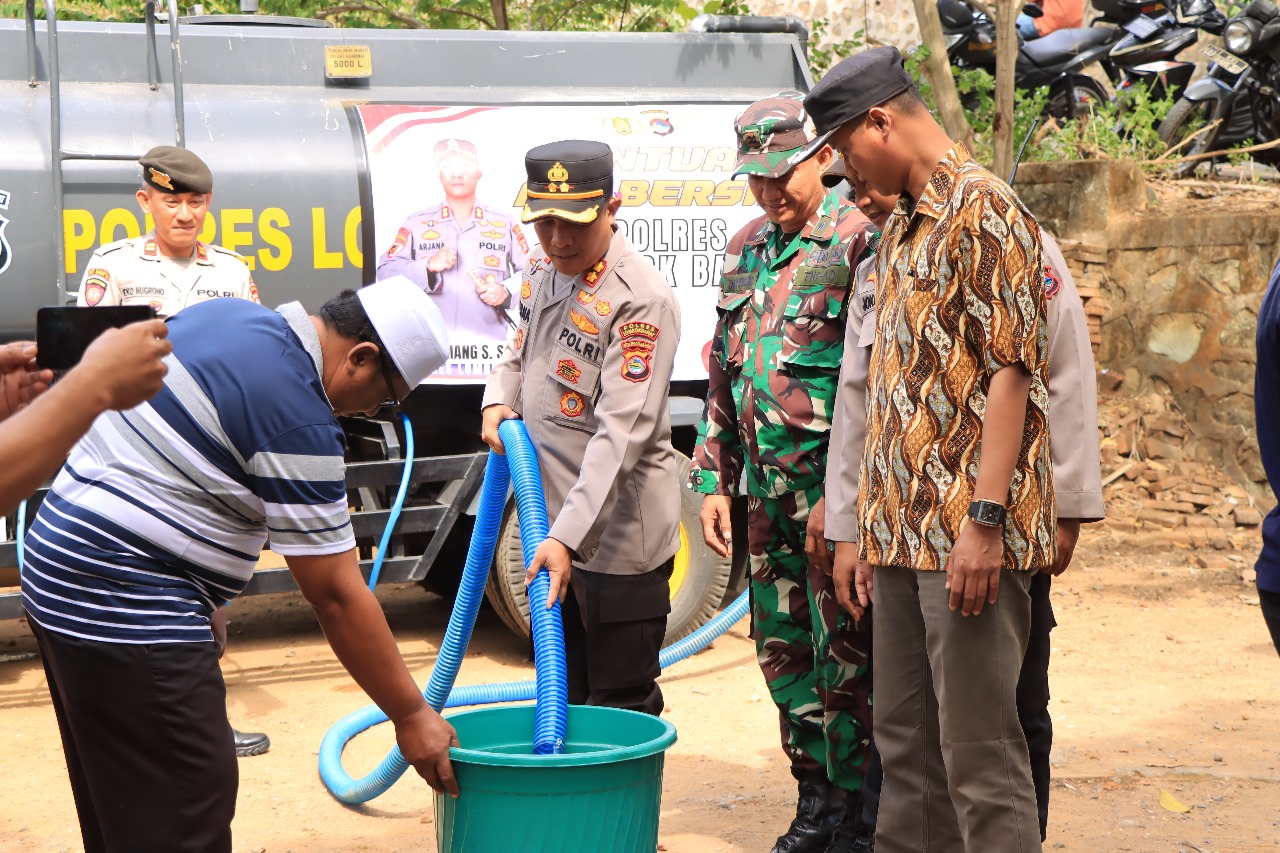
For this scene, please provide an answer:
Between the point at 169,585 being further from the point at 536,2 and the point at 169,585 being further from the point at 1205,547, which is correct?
the point at 536,2

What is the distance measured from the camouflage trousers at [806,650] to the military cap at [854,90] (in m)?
1.21

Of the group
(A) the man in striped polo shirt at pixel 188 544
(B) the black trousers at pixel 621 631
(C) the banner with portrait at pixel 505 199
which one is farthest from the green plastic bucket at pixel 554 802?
(C) the banner with portrait at pixel 505 199

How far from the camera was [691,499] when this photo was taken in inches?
246

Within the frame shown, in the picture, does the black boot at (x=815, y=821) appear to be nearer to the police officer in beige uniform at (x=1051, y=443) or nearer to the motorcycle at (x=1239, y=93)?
the police officer in beige uniform at (x=1051, y=443)

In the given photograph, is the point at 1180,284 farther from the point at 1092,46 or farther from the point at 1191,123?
the point at 1092,46

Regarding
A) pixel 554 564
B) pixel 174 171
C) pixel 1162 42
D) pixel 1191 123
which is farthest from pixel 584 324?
pixel 1162 42

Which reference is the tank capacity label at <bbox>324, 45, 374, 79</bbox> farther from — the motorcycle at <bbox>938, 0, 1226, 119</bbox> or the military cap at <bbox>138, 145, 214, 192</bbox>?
the motorcycle at <bbox>938, 0, 1226, 119</bbox>

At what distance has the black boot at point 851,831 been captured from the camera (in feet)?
12.5

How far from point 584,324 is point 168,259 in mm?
2073

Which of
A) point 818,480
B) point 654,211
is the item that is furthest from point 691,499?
point 818,480

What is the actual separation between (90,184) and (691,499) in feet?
9.26

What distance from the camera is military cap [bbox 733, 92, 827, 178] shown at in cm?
378

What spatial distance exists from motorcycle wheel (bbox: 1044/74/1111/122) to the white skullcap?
1021cm

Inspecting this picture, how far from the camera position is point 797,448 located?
381 cm
